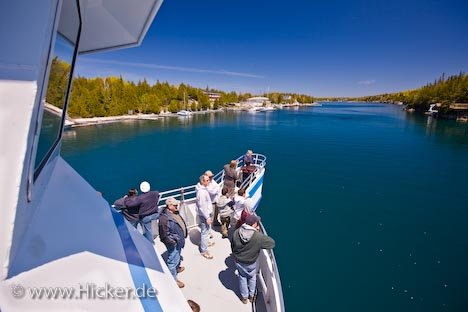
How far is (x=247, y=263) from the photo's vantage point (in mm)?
3453

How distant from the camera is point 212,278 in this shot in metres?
4.38

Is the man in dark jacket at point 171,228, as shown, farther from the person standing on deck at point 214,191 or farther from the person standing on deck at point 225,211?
the person standing on deck at point 225,211

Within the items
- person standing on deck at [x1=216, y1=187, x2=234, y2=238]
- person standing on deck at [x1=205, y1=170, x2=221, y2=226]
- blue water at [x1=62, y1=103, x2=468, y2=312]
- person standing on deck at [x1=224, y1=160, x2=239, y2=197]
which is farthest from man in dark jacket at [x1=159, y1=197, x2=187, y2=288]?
blue water at [x1=62, y1=103, x2=468, y2=312]

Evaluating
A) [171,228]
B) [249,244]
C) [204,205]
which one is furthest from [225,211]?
[249,244]

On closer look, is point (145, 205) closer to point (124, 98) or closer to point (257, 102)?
point (124, 98)

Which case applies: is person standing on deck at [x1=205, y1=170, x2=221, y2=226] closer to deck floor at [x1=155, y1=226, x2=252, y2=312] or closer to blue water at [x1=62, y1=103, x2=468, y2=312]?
deck floor at [x1=155, y1=226, x2=252, y2=312]

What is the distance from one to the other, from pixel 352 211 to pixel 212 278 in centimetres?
1002

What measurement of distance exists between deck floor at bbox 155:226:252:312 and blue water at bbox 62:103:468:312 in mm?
2869

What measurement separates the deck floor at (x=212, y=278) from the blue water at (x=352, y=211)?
2.87m

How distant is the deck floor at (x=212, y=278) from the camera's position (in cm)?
384

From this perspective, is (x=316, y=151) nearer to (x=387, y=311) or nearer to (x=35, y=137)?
(x=387, y=311)

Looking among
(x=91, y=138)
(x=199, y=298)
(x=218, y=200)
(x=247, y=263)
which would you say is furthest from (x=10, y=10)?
(x=91, y=138)

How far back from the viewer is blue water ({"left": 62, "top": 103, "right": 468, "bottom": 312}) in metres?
6.85

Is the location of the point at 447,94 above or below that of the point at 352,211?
above
